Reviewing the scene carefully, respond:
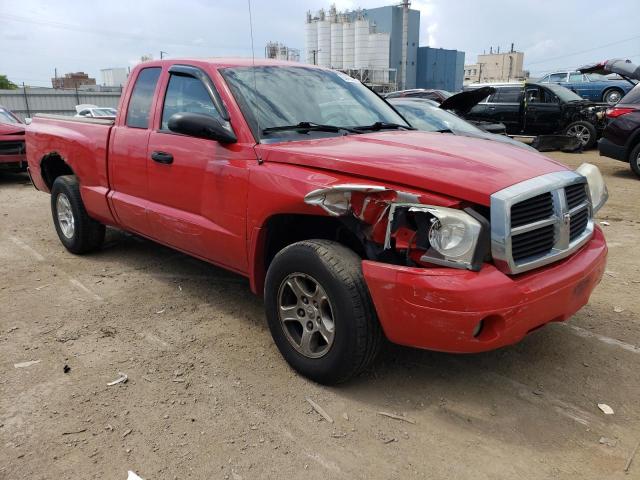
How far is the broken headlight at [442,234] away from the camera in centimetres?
258

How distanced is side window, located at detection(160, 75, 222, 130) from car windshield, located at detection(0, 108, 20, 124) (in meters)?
9.03

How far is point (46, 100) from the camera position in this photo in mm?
28422

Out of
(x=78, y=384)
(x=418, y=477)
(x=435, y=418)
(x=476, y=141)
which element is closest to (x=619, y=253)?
(x=476, y=141)

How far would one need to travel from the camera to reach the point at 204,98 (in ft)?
12.7

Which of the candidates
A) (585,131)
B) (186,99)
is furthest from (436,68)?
(186,99)

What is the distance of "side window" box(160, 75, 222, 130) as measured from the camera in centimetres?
385

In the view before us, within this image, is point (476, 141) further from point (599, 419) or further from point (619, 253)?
point (619, 253)

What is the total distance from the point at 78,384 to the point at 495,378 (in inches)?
96.3

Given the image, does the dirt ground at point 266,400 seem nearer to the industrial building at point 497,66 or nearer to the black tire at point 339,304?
the black tire at point 339,304

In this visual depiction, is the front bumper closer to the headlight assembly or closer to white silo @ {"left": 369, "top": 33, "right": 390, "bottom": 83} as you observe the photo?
the headlight assembly

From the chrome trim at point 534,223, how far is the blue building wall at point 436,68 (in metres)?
75.8

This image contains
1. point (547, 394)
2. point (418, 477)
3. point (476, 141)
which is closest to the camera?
point (418, 477)

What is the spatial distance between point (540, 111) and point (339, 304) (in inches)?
543

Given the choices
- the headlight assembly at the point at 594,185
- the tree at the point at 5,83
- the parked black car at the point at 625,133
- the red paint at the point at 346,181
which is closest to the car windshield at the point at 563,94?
the parked black car at the point at 625,133
